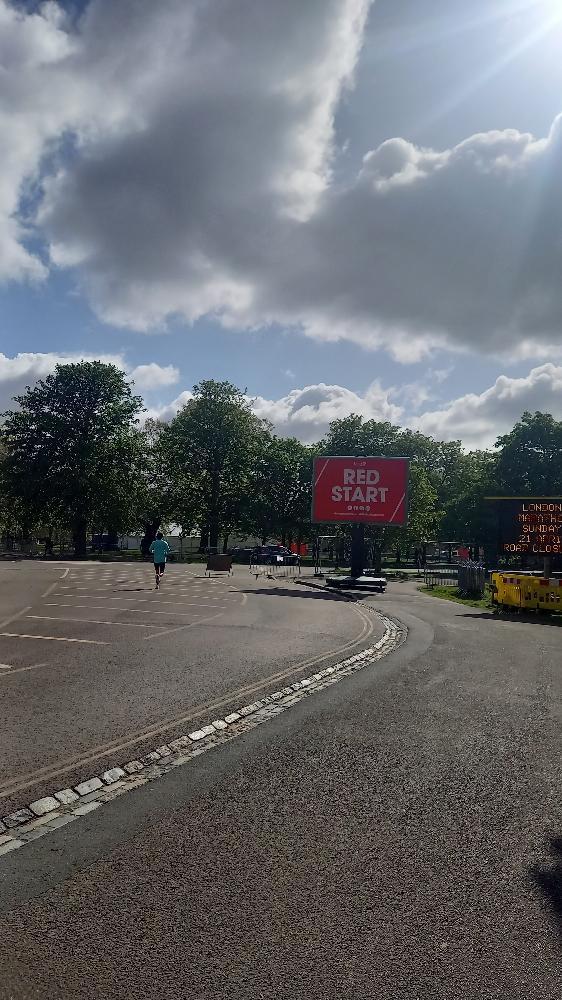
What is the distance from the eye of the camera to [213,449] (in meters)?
65.7

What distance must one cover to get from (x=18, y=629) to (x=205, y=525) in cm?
5524

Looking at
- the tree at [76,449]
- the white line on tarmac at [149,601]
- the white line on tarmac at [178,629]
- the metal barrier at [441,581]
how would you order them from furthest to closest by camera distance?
the tree at [76,449] → the metal barrier at [441,581] → the white line on tarmac at [149,601] → the white line on tarmac at [178,629]

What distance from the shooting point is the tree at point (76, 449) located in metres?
53.8

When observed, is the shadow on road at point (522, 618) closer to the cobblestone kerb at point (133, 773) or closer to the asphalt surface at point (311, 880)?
the cobblestone kerb at point (133, 773)

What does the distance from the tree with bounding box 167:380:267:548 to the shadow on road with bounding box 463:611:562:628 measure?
45.9 metres

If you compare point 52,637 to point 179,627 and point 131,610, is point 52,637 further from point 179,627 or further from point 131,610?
point 131,610

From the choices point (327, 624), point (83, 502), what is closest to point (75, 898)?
point (327, 624)

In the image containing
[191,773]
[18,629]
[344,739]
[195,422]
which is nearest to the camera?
[191,773]

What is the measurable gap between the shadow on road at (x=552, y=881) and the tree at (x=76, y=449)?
168ft

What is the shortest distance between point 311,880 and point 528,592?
19.6m

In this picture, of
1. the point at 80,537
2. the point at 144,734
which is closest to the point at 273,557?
the point at 80,537

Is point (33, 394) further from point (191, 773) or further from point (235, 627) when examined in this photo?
point (191, 773)

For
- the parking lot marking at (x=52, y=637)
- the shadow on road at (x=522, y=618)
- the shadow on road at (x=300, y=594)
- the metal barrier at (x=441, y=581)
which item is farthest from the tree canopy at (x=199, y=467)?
the parking lot marking at (x=52, y=637)

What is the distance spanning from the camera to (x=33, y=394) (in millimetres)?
56250
